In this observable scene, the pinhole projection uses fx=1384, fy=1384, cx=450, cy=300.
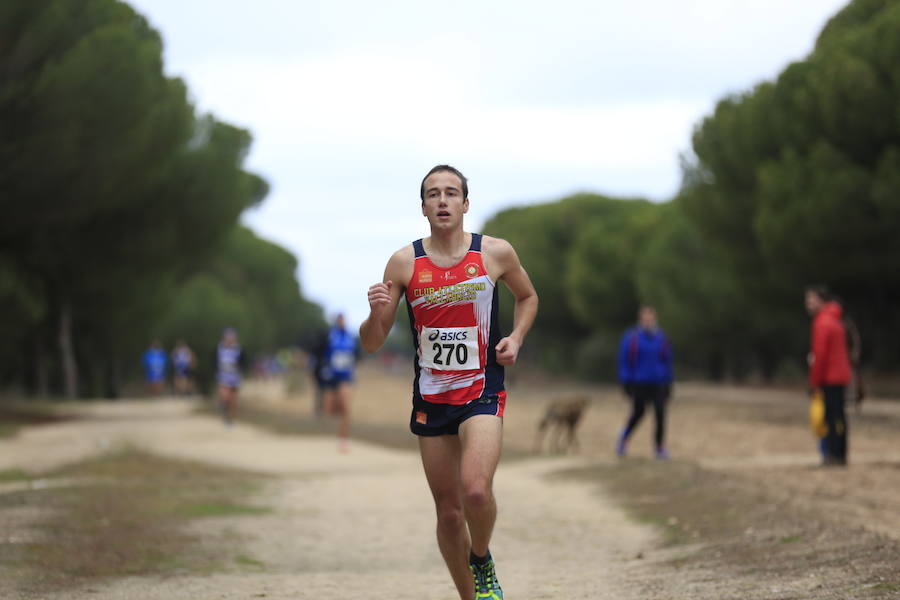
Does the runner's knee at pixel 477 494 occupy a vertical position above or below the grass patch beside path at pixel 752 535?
above

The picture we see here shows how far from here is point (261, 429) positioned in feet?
92.7

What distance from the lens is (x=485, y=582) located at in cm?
646

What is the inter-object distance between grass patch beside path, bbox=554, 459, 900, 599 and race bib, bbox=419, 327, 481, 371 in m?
2.11

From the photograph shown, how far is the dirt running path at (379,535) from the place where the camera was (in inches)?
318

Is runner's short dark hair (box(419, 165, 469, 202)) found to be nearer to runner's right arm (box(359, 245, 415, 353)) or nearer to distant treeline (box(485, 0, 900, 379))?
runner's right arm (box(359, 245, 415, 353))

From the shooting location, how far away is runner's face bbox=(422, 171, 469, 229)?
6.54 metres

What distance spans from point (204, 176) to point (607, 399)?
16.0 m

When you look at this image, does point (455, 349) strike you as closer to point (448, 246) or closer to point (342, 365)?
point (448, 246)

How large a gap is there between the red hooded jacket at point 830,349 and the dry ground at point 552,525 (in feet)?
3.37

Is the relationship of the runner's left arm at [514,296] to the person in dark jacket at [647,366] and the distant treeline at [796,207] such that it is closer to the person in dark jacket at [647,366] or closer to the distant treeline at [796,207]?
the person in dark jacket at [647,366]

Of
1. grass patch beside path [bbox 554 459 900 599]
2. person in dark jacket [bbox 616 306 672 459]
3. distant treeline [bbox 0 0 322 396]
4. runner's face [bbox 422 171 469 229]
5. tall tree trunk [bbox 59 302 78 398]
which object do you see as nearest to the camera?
runner's face [bbox 422 171 469 229]

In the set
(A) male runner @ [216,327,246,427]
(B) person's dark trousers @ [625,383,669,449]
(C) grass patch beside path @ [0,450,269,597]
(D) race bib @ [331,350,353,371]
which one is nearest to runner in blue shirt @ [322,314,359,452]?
(D) race bib @ [331,350,353,371]

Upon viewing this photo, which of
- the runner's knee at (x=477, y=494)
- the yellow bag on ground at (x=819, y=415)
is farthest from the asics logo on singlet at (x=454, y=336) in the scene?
the yellow bag on ground at (x=819, y=415)

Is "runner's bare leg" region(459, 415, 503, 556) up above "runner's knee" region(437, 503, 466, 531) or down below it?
above
